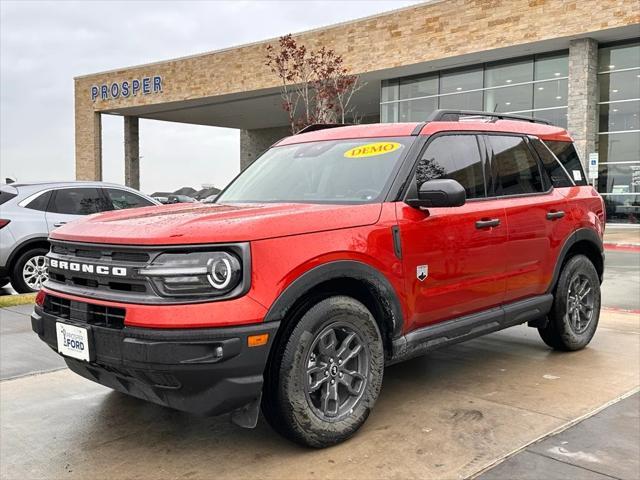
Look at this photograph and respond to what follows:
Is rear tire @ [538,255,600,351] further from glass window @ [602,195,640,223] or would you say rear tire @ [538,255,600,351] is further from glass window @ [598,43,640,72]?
glass window @ [598,43,640,72]

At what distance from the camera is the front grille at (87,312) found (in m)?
3.08

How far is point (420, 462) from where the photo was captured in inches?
128

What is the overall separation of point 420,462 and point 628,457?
1112mm

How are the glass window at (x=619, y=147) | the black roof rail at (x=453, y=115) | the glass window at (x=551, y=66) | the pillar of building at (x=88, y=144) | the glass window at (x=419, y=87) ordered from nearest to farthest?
the black roof rail at (x=453, y=115)
the glass window at (x=619, y=147)
the glass window at (x=551, y=66)
the glass window at (x=419, y=87)
the pillar of building at (x=88, y=144)

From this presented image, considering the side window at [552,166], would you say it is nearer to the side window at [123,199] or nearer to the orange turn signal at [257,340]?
the orange turn signal at [257,340]

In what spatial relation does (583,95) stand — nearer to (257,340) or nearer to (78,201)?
(78,201)

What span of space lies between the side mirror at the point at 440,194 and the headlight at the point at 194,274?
1.33 meters

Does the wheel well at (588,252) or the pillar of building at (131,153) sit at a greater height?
the pillar of building at (131,153)

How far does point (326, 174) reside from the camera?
4.18 meters

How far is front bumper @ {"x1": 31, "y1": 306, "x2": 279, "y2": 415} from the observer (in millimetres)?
2904

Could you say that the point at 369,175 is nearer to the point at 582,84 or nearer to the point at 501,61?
the point at 582,84

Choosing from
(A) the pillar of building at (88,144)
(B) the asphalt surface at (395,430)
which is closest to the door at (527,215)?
(B) the asphalt surface at (395,430)

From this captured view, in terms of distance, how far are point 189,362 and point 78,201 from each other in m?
7.05

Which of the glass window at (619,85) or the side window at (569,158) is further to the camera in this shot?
the glass window at (619,85)
